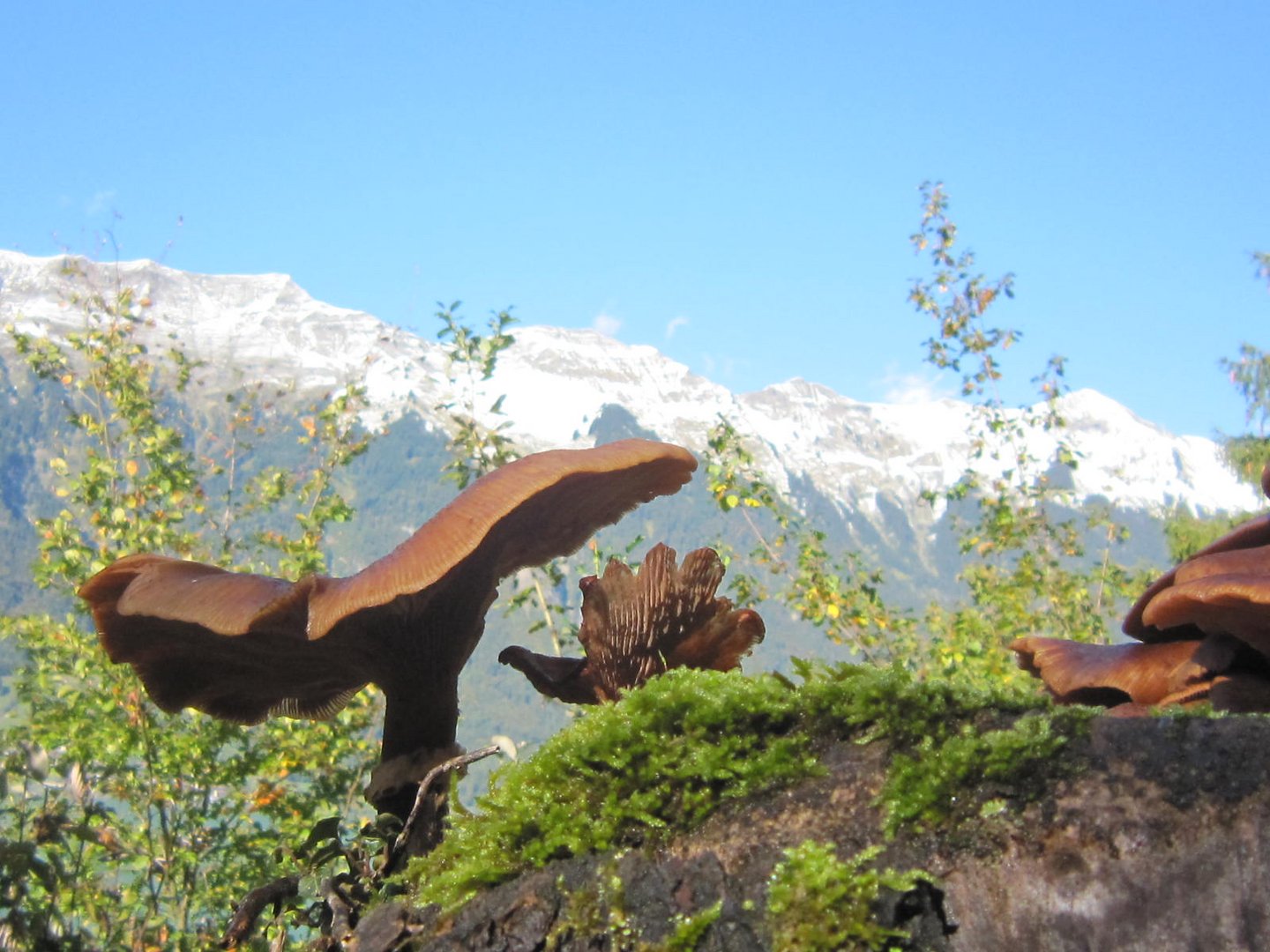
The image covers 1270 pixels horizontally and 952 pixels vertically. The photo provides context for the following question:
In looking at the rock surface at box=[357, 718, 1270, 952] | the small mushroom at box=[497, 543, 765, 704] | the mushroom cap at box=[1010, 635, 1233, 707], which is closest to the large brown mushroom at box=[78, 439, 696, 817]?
the small mushroom at box=[497, 543, 765, 704]

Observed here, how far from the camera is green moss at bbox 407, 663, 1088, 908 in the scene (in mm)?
1502

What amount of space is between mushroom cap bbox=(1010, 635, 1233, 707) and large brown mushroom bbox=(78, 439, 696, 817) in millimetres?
1119

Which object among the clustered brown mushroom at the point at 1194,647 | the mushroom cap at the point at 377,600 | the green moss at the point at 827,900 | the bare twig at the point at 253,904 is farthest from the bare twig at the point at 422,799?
the clustered brown mushroom at the point at 1194,647

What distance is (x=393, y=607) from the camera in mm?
2326

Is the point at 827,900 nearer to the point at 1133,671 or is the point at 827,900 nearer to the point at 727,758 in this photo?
the point at 727,758

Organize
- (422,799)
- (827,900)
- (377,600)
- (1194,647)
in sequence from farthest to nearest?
(1194,647), (422,799), (377,600), (827,900)

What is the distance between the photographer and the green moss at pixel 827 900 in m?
1.38

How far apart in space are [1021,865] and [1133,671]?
1247mm

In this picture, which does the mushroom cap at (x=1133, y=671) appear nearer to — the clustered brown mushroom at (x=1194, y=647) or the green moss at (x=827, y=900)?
the clustered brown mushroom at (x=1194, y=647)

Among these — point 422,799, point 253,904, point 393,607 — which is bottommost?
point 253,904

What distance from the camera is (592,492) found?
2562 millimetres

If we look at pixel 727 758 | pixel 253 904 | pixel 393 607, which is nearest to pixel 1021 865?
pixel 727 758

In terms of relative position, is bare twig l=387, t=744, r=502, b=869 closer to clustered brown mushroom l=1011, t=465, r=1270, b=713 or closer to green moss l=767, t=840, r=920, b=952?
green moss l=767, t=840, r=920, b=952

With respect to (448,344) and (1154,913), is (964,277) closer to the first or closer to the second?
Answer: (448,344)
